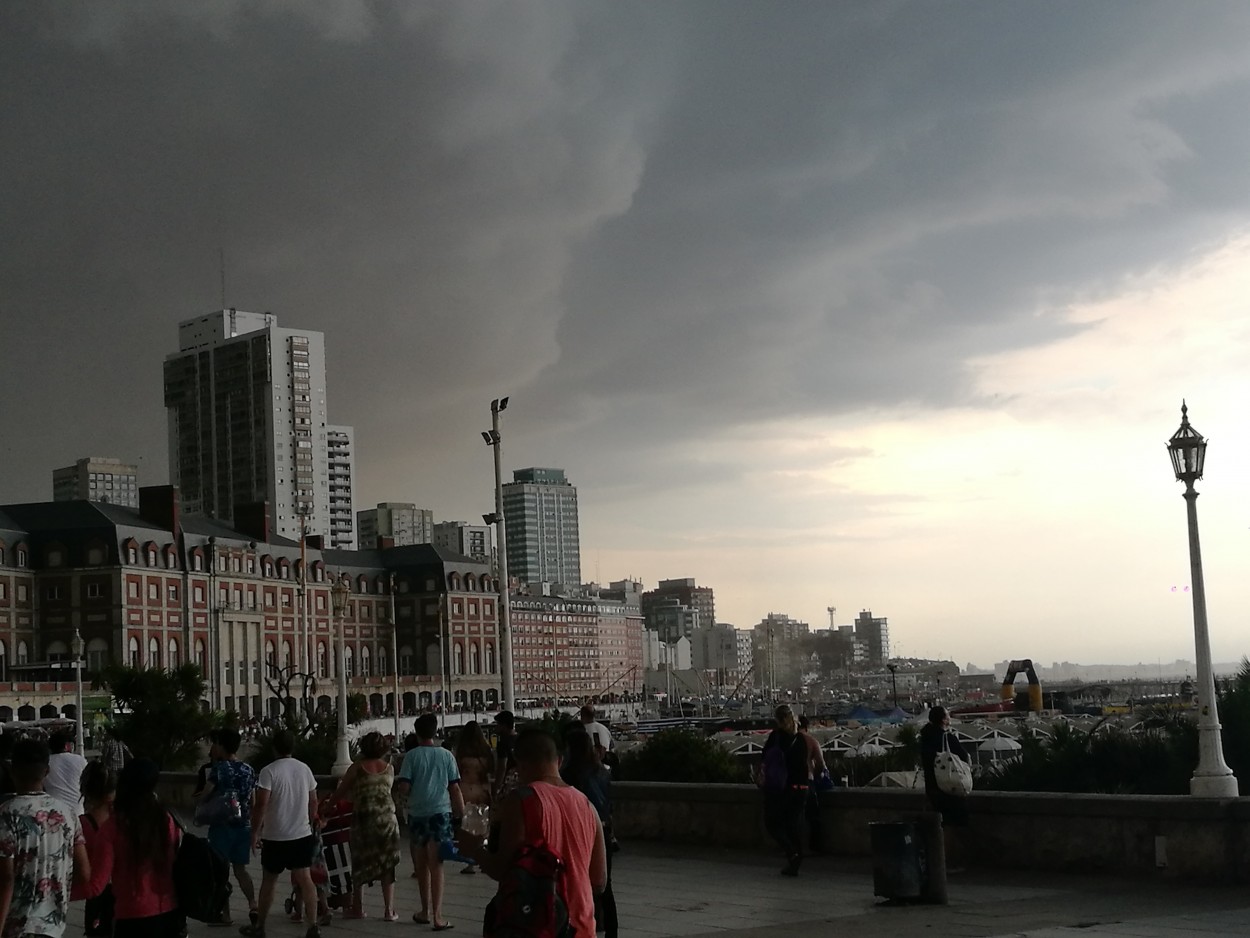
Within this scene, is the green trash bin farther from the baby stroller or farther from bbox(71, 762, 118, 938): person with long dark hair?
bbox(71, 762, 118, 938): person with long dark hair

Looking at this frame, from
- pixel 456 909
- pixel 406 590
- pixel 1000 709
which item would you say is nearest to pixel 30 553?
pixel 406 590

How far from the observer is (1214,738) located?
561 inches

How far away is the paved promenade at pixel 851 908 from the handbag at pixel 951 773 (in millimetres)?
890

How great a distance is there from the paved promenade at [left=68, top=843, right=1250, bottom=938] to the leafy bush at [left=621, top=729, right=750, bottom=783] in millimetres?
9292

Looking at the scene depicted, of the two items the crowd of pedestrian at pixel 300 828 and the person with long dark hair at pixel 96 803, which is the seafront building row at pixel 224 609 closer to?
the crowd of pedestrian at pixel 300 828

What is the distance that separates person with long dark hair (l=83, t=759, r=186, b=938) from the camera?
7891 millimetres

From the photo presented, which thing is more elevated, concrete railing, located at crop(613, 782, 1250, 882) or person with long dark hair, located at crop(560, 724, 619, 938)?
person with long dark hair, located at crop(560, 724, 619, 938)

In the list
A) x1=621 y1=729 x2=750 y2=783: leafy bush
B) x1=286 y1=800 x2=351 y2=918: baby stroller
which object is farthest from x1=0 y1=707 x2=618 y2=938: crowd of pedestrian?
x1=621 y1=729 x2=750 y2=783: leafy bush

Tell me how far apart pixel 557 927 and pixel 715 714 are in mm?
174648

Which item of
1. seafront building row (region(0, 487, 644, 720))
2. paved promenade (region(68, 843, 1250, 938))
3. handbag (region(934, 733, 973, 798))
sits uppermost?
seafront building row (region(0, 487, 644, 720))

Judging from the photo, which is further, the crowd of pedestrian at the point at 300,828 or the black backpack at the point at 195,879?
the black backpack at the point at 195,879

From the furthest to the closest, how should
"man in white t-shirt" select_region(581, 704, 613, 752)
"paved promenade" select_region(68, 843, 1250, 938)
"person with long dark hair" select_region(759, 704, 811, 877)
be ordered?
"man in white t-shirt" select_region(581, 704, 613, 752) → "person with long dark hair" select_region(759, 704, 811, 877) → "paved promenade" select_region(68, 843, 1250, 938)

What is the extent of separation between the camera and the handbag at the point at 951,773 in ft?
47.0

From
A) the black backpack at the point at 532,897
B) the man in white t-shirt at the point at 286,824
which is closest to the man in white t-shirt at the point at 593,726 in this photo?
the man in white t-shirt at the point at 286,824
